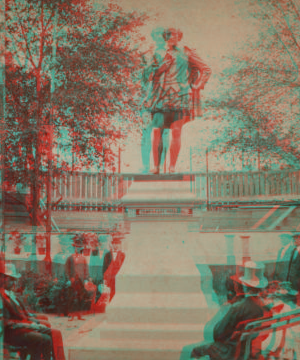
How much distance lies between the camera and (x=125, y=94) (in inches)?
116

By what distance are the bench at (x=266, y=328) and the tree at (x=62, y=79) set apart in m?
1.81

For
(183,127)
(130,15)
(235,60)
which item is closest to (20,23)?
(130,15)

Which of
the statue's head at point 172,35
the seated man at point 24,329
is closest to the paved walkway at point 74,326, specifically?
the seated man at point 24,329

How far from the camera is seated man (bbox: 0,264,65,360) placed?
2.78 metres

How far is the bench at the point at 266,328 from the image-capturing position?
2.66m

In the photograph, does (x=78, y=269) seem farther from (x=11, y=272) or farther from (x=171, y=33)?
(x=171, y=33)

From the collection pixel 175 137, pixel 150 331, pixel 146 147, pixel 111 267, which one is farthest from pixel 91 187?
pixel 150 331

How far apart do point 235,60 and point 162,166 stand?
108cm

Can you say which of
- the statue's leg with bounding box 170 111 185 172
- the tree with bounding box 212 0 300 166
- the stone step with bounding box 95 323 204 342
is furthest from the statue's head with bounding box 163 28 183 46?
the stone step with bounding box 95 323 204 342

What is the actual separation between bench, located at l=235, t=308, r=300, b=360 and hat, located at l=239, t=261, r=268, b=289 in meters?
0.26

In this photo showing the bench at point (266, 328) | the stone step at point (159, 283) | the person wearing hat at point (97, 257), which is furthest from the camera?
the person wearing hat at point (97, 257)

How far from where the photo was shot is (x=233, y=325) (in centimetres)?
271

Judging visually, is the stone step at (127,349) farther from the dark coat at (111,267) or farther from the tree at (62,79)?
the tree at (62,79)

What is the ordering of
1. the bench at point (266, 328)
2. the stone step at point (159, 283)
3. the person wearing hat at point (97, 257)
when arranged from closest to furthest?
the bench at point (266, 328) → the stone step at point (159, 283) → the person wearing hat at point (97, 257)
